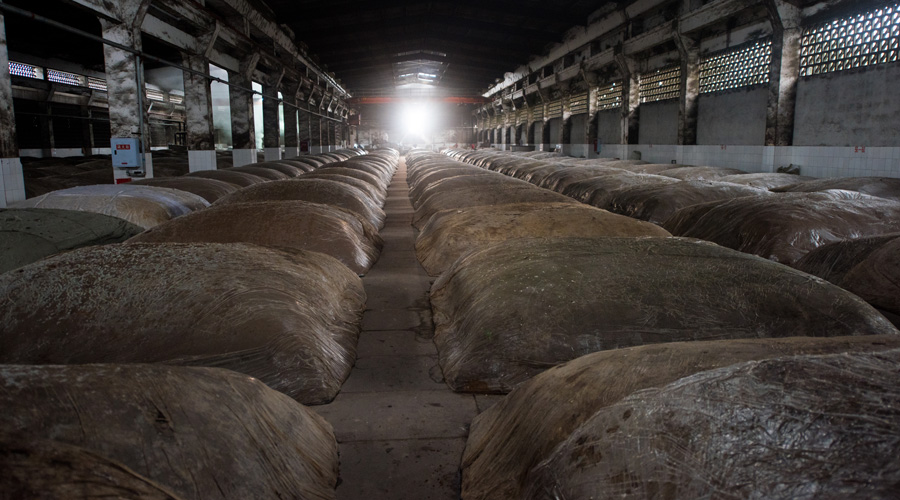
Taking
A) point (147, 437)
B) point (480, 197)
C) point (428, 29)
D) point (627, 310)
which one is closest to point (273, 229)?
point (627, 310)

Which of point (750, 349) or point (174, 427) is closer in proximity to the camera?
point (174, 427)

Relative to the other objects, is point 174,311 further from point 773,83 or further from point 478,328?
point 773,83

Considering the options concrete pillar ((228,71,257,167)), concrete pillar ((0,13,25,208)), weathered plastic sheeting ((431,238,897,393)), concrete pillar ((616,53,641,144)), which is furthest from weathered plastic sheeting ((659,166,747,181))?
concrete pillar ((228,71,257,167))

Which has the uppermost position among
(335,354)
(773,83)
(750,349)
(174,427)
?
(773,83)

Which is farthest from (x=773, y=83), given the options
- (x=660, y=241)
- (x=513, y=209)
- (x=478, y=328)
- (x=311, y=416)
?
(x=311, y=416)

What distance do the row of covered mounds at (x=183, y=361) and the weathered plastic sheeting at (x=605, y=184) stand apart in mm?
4840

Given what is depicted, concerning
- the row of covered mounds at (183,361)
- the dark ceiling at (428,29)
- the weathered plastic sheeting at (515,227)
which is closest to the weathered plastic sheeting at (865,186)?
the weathered plastic sheeting at (515,227)

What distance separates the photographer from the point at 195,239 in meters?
4.24

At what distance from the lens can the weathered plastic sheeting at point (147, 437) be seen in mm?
1151

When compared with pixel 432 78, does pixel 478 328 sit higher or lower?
lower

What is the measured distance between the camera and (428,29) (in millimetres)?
21812

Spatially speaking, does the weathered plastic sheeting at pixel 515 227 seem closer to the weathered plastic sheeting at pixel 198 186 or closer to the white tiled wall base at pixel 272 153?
the weathered plastic sheeting at pixel 198 186

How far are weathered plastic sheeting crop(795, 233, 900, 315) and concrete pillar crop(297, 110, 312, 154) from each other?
24.3 metres

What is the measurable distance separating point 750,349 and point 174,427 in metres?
1.65
